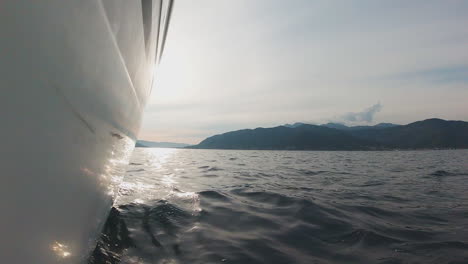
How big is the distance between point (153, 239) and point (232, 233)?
1.29m

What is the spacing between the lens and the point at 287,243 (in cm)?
388

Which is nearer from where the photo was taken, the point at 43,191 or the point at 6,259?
the point at 6,259

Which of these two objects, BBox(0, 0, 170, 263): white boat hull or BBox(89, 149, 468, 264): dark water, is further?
BBox(89, 149, 468, 264): dark water

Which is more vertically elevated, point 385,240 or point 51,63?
point 51,63

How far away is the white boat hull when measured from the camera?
720mm

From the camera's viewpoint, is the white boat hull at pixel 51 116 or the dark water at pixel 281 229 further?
the dark water at pixel 281 229

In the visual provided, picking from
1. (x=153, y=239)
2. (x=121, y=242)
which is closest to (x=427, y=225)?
(x=153, y=239)

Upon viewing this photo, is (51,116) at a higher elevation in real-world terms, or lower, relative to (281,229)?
higher

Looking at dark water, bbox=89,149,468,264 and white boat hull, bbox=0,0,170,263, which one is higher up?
white boat hull, bbox=0,0,170,263

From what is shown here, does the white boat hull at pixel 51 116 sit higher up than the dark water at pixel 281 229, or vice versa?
the white boat hull at pixel 51 116

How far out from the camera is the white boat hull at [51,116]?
720 mm

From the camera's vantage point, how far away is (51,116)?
3.18 ft

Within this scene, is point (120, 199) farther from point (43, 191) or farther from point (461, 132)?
point (461, 132)

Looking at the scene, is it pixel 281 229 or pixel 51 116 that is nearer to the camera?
pixel 51 116
